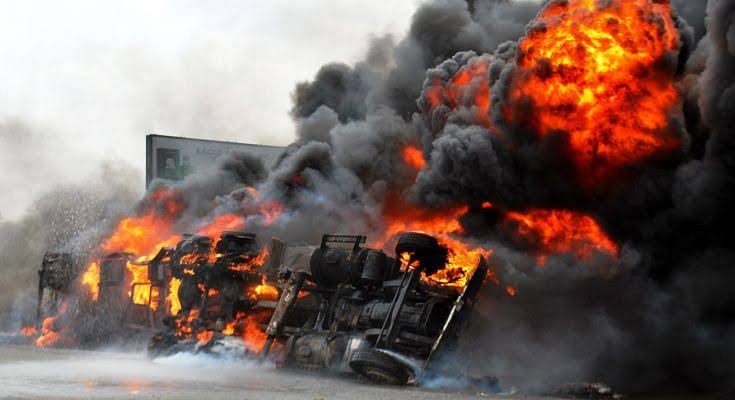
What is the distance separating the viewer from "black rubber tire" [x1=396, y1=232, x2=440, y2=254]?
15711 millimetres

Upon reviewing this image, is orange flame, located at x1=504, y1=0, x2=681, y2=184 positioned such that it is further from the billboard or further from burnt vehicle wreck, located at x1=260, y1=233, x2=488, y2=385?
the billboard

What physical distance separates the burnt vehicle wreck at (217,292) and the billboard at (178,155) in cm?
1463

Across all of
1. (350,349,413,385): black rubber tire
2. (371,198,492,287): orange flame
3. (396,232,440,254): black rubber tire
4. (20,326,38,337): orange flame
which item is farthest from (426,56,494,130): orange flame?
(20,326,38,337): orange flame

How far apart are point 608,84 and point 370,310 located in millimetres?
6646

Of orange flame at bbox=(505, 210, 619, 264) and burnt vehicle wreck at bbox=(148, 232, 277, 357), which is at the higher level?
orange flame at bbox=(505, 210, 619, 264)

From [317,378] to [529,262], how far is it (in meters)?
4.93

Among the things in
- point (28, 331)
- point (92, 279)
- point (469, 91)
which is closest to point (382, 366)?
point (469, 91)

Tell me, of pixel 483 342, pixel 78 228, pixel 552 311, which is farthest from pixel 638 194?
pixel 78 228

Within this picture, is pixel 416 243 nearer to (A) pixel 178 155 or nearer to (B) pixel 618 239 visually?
(B) pixel 618 239

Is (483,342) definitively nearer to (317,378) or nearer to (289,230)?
(317,378)

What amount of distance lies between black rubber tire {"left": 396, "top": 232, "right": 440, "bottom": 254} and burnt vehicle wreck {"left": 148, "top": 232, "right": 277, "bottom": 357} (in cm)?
592

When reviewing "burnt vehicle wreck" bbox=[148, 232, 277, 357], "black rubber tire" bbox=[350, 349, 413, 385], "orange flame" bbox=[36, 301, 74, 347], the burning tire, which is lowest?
"orange flame" bbox=[36, 301, 74, 347]

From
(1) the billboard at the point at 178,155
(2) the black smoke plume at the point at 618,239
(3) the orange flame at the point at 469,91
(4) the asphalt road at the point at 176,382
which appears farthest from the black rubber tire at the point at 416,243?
(1) the billboard at the point at 178,155

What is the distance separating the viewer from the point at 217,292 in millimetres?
21594
